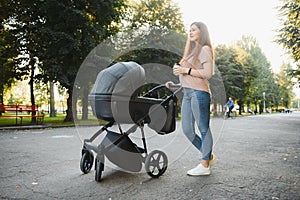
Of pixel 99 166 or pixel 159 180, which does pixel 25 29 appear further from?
pixel 159 180

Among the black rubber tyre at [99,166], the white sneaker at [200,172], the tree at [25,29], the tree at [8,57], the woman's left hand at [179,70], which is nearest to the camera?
the black rubber tyre at [99,166]

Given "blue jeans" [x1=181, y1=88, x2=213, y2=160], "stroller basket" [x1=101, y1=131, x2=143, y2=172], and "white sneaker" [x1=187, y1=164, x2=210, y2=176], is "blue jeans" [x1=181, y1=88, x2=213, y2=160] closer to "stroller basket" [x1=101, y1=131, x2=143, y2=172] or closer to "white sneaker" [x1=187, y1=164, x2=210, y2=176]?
"white sneaker" [x1=187, y1=164, x2=210, y2=176]

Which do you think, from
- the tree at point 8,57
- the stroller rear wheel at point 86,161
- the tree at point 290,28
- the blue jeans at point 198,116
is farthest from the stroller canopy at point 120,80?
the tree at point 8,57

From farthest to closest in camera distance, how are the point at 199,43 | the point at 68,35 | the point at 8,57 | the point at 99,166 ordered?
the point at 8,57 < the point at 68,35 < the point at 199,43 < the point at 99,166

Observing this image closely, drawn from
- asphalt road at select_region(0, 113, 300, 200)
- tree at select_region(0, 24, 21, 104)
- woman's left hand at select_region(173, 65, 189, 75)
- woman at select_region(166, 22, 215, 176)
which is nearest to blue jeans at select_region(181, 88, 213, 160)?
woman at select_region(166, 22, 215, 176)

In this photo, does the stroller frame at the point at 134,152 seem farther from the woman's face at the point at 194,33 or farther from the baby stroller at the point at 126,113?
the woman's face at the point at 194,33

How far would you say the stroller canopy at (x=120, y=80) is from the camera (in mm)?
3441

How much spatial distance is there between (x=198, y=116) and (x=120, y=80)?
1.05 meters

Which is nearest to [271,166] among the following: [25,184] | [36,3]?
[25,184]

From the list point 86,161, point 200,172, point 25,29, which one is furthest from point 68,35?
point 200,172

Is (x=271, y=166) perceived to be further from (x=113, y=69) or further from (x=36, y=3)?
(x=36, y=3)

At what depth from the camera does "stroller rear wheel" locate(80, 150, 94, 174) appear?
12.7ft

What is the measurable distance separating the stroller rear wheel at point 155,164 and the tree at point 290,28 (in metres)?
11.7

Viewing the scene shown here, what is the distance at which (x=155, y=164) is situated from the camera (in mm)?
3688
